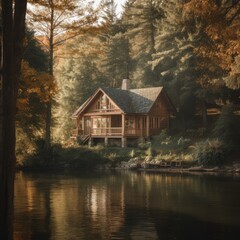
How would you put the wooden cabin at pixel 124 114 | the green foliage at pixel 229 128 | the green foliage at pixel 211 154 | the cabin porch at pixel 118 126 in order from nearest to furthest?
1. the green foliage at pixel 211 154
2. the green foliage at pixel 229 128
3. the cabin porch at pixel 118 126
4. the wooden cabin at pixel 124 114

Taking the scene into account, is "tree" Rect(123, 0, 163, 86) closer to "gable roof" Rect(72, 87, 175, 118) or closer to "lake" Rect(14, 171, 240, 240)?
"gable roof" Rect(72, 87, 175, 118)

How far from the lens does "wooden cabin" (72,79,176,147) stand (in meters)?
44.9

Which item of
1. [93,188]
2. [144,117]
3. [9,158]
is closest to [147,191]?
[93,188]

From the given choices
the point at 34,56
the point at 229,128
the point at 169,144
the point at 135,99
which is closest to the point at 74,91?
the point at 135,99

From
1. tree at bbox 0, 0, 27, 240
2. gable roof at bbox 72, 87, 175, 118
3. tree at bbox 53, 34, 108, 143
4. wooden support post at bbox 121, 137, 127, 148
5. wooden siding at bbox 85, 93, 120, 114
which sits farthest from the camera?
tree at bbox 53, 34, 108, 143

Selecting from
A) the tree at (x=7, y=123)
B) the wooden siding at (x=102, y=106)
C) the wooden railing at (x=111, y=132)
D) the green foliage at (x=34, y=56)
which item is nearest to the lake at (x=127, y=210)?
the tree at (x=7, y=123)

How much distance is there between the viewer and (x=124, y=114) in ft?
146

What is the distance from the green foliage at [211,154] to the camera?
108ft

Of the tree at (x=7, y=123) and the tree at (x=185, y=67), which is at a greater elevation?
the tree at (x=185, y=67)

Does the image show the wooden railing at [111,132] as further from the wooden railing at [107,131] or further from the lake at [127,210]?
the lake at [127,210]

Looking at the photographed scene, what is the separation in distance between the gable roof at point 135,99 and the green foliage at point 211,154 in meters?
11.9

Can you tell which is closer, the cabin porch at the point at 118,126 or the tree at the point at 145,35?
the cabin porch at the point at 118,126

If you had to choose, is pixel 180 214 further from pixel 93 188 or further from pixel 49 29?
pixel 49 29

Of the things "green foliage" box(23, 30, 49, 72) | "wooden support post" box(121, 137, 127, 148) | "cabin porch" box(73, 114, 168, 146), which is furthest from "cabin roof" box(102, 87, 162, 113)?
"green foliage" box(23, 30, 49, 72)
